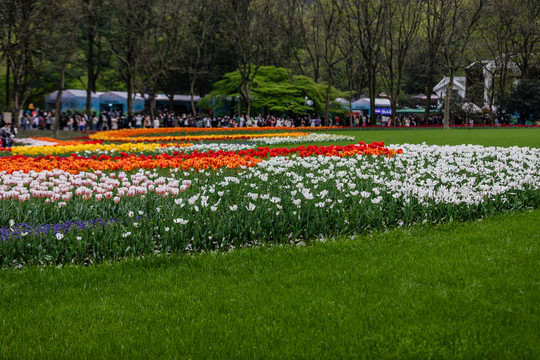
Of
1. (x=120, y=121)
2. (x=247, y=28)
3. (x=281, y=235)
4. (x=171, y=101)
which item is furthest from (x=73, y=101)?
(x=281, y=235)

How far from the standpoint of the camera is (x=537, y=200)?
307 inches

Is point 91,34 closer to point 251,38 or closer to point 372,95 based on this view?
point 251,38

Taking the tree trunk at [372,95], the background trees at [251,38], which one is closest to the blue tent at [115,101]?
the background trees at [251,38]

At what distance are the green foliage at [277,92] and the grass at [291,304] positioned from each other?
123ft

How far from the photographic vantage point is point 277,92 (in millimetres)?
43281

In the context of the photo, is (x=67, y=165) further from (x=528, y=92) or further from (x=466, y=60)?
(x=466, y=60)

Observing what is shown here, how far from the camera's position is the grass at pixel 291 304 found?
334 cm

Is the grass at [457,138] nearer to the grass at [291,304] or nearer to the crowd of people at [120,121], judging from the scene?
the crowd of people at [120,121]

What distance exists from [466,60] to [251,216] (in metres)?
58.0

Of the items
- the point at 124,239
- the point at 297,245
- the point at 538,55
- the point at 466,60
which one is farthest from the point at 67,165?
the point at 466,60

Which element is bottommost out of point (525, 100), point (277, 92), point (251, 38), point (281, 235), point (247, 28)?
point (281, 235)

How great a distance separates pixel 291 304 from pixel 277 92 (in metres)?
40.2

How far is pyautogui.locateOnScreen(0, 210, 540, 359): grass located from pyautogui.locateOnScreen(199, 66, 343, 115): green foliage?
37424 millimetres

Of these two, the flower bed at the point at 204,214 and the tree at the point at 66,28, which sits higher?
the tree at the point at 66,28
